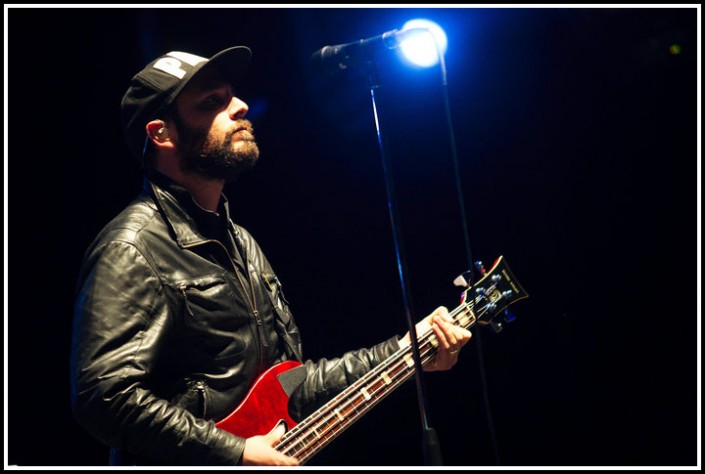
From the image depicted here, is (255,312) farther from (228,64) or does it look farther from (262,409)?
(228,64)

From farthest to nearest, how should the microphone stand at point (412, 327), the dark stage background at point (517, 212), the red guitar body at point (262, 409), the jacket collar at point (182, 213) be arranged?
the dark stage background at point (517, 212)
the jacket collar at point (182, 213)
the red guitar body at point (262, 409)
the microphone stand at point (412, 327)

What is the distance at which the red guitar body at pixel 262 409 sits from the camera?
204cm

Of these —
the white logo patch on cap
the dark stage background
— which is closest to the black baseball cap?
the white logo patch on cap

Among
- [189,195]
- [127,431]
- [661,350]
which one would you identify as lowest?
[661,350]

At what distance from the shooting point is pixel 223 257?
223 cm

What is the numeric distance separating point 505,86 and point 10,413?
279 cm

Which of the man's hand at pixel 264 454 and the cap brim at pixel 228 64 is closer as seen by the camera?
the man's hand at pixel 264 454

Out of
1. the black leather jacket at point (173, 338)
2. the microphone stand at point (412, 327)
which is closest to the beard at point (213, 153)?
the black leather jacket at point (173, 338)

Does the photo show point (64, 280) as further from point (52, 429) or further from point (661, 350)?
point (661, 350)

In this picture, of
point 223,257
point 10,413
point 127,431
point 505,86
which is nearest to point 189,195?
point 223,257

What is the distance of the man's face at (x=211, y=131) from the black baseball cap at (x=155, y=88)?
5cm

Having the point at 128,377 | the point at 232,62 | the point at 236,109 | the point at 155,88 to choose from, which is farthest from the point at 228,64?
the point at 128,377

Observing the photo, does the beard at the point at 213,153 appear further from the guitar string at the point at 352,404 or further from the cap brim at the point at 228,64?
the guitar string at the point at 352,404

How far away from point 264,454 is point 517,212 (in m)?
2.01
